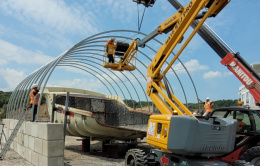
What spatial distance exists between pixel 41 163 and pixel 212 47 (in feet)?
22.5

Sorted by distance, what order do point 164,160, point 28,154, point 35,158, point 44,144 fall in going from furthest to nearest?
1. point 28,154
2. point 35,158
3. point 44,144
4. point 164,160

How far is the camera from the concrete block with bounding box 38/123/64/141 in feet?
24.2

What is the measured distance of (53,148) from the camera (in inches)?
294

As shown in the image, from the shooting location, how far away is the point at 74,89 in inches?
660

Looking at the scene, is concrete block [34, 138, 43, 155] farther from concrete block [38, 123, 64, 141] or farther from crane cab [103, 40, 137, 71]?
crane cab [103, 40, 137, 71]

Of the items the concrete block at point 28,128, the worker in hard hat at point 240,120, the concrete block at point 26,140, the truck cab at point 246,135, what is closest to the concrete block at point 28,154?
the concrete block at point 26,140

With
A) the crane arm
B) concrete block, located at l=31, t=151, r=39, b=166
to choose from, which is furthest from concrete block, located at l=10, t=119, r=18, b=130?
the crane arm

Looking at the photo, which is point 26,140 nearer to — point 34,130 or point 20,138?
point 20,138

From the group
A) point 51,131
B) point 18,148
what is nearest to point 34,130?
point 51,131

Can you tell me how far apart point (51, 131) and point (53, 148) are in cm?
51

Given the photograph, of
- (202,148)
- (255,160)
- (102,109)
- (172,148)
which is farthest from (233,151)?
(102,109)

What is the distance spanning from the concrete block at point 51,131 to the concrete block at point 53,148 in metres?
0.12

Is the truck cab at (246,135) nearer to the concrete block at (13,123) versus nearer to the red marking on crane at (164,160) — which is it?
the red marking on crane at (164,160)

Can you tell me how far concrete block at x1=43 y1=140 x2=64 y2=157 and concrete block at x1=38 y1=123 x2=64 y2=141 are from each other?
12 cm
